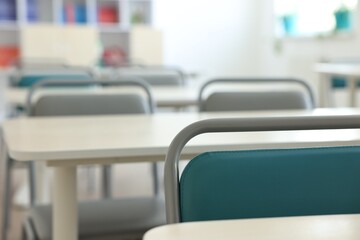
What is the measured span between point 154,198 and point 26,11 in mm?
5122

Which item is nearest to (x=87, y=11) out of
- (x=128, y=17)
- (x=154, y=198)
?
(x=128, y=17)

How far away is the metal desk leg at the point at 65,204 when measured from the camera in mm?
1374

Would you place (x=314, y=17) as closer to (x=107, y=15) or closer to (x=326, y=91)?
(x=326, y=91)

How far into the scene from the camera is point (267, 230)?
0.75 metres

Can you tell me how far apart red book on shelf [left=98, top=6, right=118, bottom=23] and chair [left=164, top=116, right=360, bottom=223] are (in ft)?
19.8

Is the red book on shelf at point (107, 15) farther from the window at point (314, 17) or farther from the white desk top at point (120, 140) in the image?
the white desk top at point (120, 140)

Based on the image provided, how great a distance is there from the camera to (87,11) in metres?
6.73

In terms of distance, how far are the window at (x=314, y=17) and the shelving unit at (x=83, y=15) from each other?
5.11ft

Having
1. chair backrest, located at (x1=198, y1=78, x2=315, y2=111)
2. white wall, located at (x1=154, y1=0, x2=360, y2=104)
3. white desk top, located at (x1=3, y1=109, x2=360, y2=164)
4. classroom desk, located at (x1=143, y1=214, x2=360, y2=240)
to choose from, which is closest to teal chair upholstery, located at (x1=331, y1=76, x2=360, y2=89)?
white wall, located at (x1=154, y1=0, x2=360, y2=104)

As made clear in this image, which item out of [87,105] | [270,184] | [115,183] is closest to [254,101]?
[87,105]

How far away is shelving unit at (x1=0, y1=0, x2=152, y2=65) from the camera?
654cm

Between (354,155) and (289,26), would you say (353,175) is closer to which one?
(354,155)

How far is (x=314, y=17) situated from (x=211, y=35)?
1.56 m

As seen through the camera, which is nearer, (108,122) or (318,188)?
(318,188)
